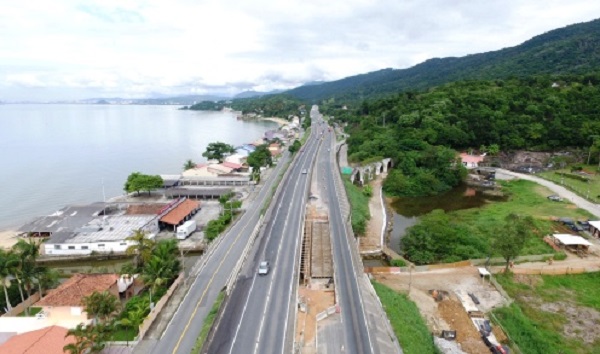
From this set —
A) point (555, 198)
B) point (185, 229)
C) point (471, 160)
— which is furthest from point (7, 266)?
point (471, 160)

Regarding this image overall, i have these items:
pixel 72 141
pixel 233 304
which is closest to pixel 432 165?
pixel 233 304

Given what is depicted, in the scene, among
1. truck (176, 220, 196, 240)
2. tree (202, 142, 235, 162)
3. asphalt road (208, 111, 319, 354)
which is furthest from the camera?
tree (202, 142, 235, 162)

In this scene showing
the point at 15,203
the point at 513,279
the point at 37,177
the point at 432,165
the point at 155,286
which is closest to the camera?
the point at 155,286

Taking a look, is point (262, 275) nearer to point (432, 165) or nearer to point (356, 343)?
point (356, 343)

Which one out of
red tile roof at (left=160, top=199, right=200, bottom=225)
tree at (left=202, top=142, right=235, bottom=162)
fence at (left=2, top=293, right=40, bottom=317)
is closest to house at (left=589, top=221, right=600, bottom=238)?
red tile roof at (left=160, top=199, right=200, bottom=225)

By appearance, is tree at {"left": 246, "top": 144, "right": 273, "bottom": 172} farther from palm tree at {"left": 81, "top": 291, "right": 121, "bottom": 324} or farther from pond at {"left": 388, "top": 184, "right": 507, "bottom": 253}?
palm tree at {"left": 81, "top": 291, "right": 121, "bottom": 324}

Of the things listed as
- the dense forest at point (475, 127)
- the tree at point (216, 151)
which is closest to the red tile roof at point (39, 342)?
the dense forest at point (475, 127)
